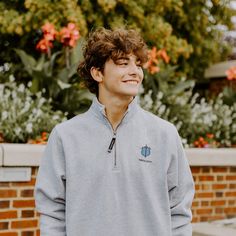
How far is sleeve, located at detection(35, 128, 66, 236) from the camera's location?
2.21 meters

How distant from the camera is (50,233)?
2.20 metres

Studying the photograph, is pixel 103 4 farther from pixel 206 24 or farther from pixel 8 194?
pixel 8 194

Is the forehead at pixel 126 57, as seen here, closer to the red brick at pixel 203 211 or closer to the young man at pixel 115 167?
the young man at pixel 115 167

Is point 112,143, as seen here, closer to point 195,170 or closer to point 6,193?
point 6,193

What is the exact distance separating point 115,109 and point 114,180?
0.30 meters

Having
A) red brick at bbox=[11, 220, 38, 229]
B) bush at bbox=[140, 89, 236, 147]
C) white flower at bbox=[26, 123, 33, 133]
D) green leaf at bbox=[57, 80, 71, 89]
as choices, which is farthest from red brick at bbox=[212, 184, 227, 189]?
red brick at bbox=[11, 220, 38, 229]

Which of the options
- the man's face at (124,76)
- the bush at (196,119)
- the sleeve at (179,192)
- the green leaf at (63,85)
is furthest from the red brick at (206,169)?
the man's face at (124,76)

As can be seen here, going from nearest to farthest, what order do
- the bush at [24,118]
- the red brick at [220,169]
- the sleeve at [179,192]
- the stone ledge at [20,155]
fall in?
the sleeve at [179,192], the stone ledge at [20,155], the bush at [24,118], the red brick at [220,169]

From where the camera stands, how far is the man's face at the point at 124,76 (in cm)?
223

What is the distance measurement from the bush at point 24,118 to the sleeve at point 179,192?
10.1 feet

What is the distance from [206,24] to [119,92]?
6.90m

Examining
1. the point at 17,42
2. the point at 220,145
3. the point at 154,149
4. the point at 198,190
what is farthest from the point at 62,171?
the point at 17,42

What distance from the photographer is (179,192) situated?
228 centimetres

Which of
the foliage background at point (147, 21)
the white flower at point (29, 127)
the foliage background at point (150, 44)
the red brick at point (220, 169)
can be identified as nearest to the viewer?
the white flower at point (29, 127)
